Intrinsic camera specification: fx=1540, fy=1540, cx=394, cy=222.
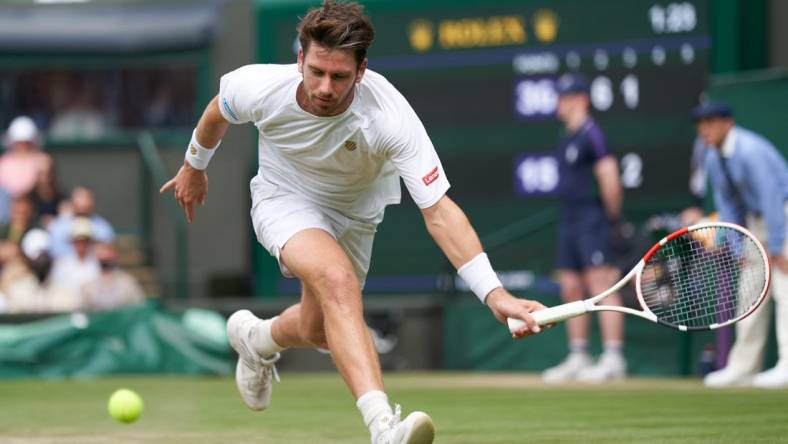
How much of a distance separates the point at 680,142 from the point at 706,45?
794 millimetres

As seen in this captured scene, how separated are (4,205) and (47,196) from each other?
54 centimetres

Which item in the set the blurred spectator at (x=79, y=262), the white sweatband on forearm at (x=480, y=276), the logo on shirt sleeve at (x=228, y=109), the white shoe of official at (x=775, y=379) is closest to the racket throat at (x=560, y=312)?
the white sweatband on forearm at (x=480, y=276)

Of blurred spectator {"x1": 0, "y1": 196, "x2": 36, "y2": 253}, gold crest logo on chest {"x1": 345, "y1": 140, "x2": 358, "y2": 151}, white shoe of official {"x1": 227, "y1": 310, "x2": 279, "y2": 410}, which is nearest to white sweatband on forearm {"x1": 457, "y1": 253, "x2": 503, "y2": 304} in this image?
gold crest logo on chest {"x1": 345, "y1": 140, "x2": 358, "y2": 151}

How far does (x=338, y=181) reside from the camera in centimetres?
629

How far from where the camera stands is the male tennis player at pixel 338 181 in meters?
5.61

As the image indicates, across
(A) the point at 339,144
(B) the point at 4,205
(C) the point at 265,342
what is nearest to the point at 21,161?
(B) the point at 4,205

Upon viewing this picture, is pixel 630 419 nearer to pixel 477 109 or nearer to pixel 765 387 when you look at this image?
pixel 765 387

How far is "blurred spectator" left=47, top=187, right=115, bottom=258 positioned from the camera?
1348 centimetres

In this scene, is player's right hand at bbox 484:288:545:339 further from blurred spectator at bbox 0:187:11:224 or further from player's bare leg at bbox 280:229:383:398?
blurred spectator at bbox 0:187:11:224

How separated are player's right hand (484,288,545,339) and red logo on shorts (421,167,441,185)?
1.70 feet

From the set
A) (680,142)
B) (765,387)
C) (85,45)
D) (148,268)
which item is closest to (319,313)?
(765,387)

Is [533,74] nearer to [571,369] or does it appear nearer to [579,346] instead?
[579,346]

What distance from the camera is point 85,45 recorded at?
15.7m

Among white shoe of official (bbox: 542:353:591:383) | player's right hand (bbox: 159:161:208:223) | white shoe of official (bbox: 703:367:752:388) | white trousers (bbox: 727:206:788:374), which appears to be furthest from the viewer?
white shoe of official (bbox: 542:353:591:383)
